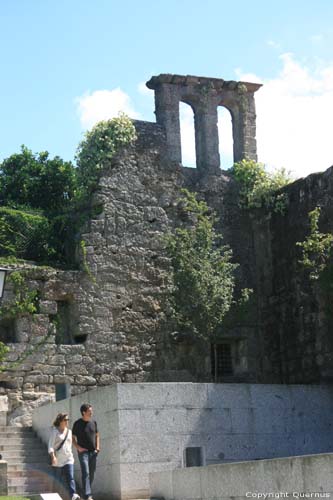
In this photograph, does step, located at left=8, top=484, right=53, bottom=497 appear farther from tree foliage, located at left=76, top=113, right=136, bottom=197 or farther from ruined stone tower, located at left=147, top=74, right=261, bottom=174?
ruined stone tower, located at left=147, top=74, right=261, bottom=174

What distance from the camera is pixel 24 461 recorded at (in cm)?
1591

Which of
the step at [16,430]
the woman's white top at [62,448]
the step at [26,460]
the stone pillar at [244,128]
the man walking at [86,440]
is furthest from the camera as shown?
the stone pillar at [244,128]

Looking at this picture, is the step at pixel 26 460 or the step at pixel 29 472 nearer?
the step at pixel 29 472

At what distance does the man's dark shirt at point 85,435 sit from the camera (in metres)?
13.3

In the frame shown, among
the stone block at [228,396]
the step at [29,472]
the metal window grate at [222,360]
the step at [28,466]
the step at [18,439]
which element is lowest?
the step at [29,472]

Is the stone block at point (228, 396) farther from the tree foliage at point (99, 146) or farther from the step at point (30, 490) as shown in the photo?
the tree foliage at point (99, 146)

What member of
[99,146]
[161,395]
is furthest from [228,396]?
[99,146]

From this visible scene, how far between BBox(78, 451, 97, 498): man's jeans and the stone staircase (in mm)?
1666

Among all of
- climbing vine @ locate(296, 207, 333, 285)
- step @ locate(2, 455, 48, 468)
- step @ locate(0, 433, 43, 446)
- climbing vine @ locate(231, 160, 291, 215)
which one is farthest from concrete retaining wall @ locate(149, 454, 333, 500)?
climbing vine @ locate(231, 160, 291, 215)

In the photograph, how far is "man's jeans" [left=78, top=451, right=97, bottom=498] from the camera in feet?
42.6

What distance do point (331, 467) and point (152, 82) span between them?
44.8 ft

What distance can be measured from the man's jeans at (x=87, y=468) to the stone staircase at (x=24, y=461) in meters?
1.67

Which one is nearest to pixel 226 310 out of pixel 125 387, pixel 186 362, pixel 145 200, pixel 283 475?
pixel 186 362

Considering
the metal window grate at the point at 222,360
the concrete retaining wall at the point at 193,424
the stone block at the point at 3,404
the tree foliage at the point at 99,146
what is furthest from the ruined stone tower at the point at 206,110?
the concrete retaining wall at the point at 193,424
